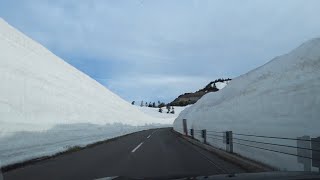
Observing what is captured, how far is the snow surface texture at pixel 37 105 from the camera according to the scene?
21.2 metres

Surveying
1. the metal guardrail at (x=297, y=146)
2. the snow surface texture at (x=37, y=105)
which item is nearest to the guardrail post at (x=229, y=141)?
the metal guardrail at (x=297, y=146)

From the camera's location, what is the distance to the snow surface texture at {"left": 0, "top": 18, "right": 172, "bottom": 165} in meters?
21.2

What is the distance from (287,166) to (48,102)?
31.5 m

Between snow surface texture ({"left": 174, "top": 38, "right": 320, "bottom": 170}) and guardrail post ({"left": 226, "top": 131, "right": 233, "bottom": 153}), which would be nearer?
snow surface texture ({"left": 174, "top": 38, "right": 320, "bottom": 170})

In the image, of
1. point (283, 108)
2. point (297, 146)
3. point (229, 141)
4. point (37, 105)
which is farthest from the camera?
point (37, 105)

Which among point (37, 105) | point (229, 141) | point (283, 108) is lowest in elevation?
point (229, 141)

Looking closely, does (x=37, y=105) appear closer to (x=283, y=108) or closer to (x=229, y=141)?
(x=229, y=141)

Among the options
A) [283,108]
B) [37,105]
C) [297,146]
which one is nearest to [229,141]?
[283,108]

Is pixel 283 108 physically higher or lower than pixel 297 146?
higher

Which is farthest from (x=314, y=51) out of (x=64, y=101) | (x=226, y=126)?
(x=64, y=101)

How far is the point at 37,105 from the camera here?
121 feet

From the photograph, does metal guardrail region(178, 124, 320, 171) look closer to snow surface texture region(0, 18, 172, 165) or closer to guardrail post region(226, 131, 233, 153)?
guardrail post region(226, 131, 233, 153)

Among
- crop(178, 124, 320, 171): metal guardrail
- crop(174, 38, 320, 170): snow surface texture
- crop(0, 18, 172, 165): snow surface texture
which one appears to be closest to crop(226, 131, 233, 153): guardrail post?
crop(178, 124, 320, 171): metal guardrail

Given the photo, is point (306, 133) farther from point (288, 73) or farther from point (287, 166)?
point (288, 73)
